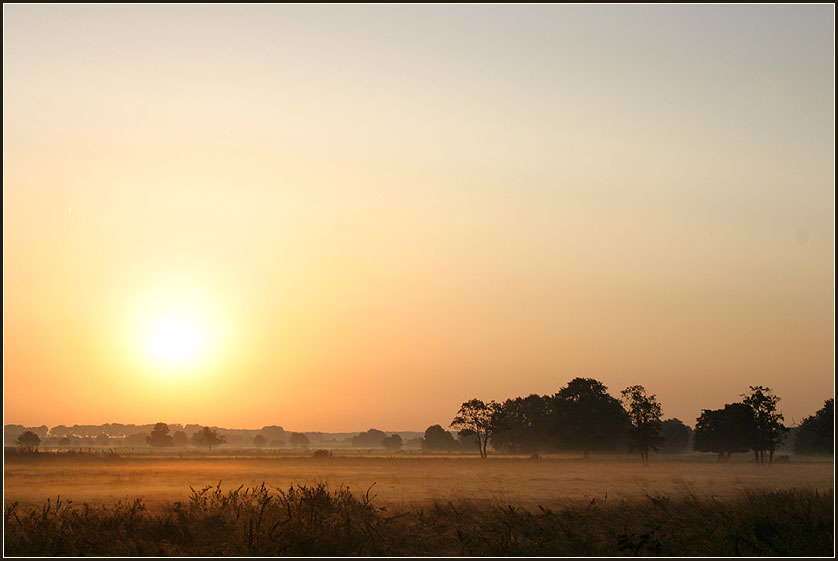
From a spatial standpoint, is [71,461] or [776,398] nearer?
[71,461]

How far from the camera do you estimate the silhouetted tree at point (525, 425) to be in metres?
140

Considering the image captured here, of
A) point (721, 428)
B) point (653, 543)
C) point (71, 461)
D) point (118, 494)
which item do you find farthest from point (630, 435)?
point (653, 543)

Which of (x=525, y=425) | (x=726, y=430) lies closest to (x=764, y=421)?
(x=726, y=430)

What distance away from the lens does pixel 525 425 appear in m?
147

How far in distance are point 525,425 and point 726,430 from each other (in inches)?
1929

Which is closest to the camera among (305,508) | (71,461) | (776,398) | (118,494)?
(305,508)

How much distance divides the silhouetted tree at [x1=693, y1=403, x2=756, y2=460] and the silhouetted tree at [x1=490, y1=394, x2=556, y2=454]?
28.4 m

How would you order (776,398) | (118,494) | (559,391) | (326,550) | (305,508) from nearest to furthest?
(326,550) → (305,508) → (118,494) → (776,398) → (559,391)

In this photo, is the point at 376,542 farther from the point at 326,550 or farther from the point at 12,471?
the point at 12,471

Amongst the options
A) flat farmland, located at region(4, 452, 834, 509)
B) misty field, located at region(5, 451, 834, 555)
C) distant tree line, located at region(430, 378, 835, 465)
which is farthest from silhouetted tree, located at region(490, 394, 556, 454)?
misty field, located at region(5, 451, 834, 555)

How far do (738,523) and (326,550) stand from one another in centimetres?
1180

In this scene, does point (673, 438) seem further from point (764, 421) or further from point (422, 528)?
point (422, 528)

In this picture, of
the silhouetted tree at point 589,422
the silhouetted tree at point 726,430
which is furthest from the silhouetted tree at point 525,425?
the silhouetted tree at point 726,430

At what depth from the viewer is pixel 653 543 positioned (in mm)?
19328
